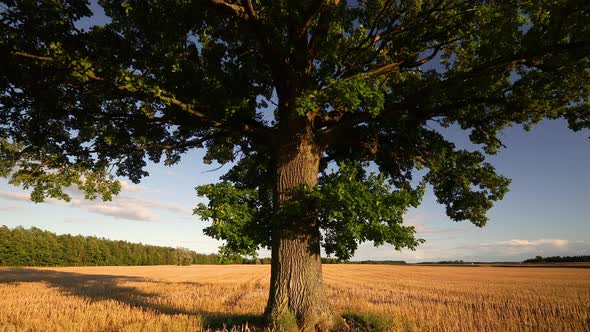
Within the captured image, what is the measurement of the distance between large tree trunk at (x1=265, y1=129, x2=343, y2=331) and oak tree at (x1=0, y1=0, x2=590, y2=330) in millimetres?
37

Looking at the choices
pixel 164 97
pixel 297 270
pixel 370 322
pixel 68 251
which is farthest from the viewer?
pixel 68 251

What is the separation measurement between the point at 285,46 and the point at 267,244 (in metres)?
5.21

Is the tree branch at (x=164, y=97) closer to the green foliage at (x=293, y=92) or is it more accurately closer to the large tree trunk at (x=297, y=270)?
the green foliage at (x=293, y=92)

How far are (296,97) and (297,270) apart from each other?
4.34 meters

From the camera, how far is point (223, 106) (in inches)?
368

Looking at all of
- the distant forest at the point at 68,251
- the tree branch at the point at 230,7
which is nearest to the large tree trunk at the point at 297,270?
the tree branch at the point at 230,7

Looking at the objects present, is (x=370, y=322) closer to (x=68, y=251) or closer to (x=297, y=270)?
(x=297, y=270)

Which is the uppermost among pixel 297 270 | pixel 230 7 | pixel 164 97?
pixel 230 7

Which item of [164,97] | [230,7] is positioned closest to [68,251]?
[164,97]

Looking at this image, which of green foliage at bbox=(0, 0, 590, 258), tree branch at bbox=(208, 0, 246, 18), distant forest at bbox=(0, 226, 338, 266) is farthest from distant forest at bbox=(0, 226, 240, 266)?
tree branch at bbox=(208, 0, 246, 18)

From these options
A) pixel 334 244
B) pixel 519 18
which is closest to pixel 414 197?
pixel 334 244

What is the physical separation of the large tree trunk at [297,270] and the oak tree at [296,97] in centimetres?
4

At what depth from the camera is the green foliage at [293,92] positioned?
779cm

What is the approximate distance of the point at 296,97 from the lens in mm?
8984
